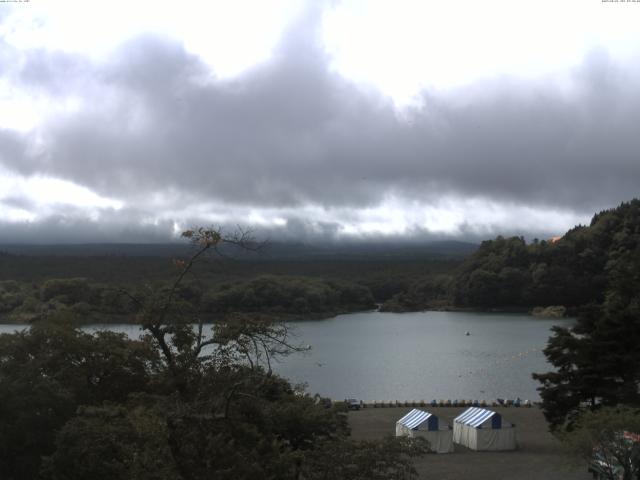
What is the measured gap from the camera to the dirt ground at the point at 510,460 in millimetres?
17377

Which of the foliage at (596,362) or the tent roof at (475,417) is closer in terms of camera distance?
the foliage at (596,362)

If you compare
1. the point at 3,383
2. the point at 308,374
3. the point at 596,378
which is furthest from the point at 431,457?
the point at 308,374

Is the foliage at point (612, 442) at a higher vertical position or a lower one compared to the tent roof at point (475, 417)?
higher

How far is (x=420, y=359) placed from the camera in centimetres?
4269

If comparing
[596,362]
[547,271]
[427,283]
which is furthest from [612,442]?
[427,283]

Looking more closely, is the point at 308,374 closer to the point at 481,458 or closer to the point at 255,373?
the point at 481,458

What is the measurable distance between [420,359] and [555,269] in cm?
3854

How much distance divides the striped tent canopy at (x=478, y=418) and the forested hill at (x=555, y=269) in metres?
54.4

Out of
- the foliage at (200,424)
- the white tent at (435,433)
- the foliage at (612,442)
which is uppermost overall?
the foliage at (200,424)

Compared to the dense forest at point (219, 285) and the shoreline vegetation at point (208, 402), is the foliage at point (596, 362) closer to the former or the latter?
the shoreline vegetation at point (208, 402)

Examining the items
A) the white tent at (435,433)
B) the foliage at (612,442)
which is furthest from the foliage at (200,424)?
the white tent at (435,433)

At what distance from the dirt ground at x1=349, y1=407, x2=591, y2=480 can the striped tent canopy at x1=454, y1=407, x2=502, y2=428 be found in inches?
29.0

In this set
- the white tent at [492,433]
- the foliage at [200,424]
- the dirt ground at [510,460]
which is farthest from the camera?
the white tent at [492,433]

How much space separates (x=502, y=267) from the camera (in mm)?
80750
